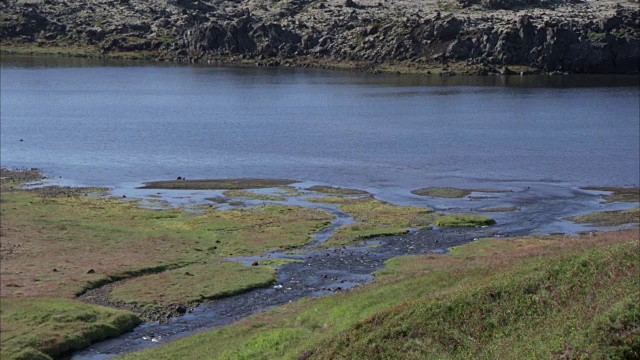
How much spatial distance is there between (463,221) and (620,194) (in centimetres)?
2401

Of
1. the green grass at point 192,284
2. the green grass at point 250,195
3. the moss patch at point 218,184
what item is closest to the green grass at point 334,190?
the moss patch at point 218,184

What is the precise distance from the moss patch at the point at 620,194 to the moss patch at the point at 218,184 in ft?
111

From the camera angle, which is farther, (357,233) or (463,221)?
(463,221)

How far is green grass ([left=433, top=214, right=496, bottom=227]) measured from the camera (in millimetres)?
74062

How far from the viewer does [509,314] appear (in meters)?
29.7

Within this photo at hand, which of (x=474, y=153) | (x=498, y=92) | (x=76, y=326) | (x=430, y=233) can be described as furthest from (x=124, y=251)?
(x=498, y=92)

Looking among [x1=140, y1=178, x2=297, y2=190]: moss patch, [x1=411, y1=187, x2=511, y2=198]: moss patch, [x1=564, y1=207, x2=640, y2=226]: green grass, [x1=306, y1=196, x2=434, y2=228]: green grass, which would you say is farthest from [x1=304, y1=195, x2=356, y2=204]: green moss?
[x1=564, y1=207, x2=640, y2=226]: green grass

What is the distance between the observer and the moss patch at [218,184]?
93000mm

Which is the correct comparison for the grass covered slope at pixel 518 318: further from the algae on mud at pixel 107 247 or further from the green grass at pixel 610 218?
the green grass at pixel 610 218

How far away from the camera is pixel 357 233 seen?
69.4 metres

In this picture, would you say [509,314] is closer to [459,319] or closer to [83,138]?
[459,319]

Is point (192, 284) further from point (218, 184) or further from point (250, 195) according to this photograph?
point (218, 184)

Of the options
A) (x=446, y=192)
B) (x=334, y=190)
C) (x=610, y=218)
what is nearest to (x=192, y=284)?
(x=334, y=190)

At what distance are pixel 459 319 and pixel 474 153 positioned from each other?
289 ft
